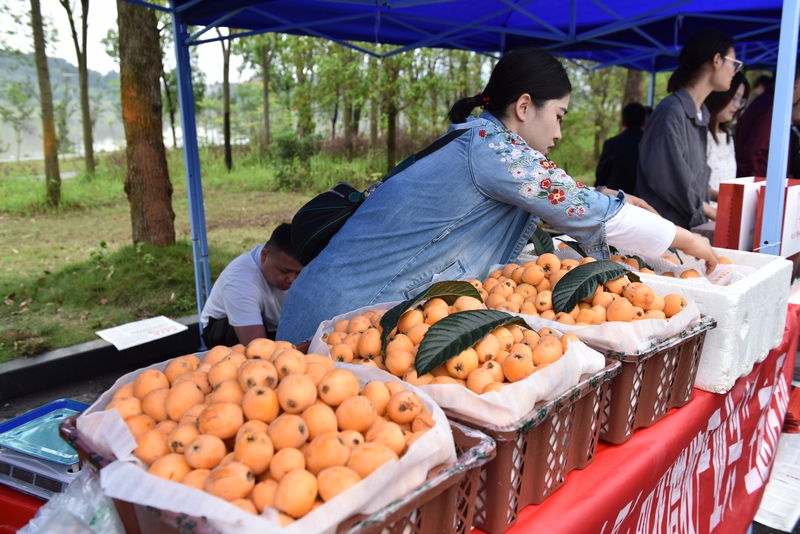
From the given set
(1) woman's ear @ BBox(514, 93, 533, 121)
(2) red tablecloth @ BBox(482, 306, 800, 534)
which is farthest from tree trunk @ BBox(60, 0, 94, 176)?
(2) red tablecloth @ BBox(482, 306, 800, 534)

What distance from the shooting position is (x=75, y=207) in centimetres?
811

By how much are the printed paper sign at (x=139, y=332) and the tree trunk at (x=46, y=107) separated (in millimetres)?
4324

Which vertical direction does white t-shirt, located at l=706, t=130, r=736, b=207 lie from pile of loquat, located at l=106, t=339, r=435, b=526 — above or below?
above

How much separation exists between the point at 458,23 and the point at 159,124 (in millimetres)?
2932

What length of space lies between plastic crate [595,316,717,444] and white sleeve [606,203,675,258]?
266mm

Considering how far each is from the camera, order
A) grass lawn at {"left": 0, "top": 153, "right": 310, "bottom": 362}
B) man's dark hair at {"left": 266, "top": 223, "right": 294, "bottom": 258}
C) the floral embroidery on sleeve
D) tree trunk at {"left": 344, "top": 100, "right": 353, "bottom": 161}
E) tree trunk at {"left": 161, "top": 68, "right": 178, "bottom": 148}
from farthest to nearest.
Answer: tree trunk at {"left": 344, "top": 100, "right": 353, "bottom": 161}, tree trunk at {"left": 161, "top": 68, "right": 178, "bottom": 148}, grass lawn at {"left": 0, "top": 153, "right": 310, "bottom": 362}, man's dark hair at {"left": 266, "top": 223, "right": 294, "bottom": 258}, the floral embroidery on sleeve

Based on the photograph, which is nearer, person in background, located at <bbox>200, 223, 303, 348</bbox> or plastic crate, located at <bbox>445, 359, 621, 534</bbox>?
plastic crate, located at <bbox>445, 359, 621, 534</bbox>

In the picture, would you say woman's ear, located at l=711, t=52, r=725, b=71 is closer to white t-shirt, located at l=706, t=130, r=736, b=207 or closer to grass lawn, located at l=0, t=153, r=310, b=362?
white t-shirt, located at l=706, t=130, r=736, b=207

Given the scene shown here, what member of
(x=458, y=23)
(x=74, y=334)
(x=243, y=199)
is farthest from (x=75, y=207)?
(x=458, y=23)

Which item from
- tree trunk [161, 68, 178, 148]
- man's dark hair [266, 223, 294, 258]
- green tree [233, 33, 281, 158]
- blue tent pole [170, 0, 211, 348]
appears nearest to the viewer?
man's dark hair [266, 223, 294, 258]

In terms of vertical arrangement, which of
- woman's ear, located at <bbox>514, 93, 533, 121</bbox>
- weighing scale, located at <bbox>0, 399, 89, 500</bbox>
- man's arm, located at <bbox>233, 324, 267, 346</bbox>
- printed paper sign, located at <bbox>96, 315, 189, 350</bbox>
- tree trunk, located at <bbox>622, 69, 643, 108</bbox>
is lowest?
printed paper sign, located at <bbox>96, 315, 189, 350</bbox>

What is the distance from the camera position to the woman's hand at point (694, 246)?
71.3 inches

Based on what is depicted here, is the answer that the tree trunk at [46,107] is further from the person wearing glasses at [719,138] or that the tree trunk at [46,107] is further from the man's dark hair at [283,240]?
the person wearing glasses at [719,138]

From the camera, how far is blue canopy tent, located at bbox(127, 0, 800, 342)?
2.46 meters
